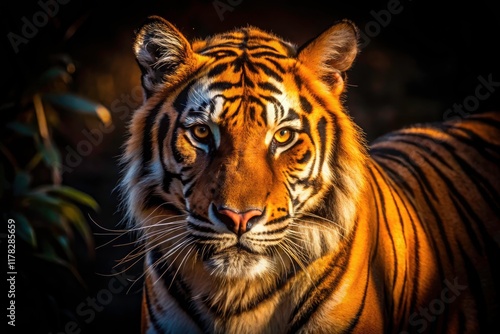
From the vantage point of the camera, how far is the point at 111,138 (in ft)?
11.3

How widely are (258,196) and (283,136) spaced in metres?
0.26

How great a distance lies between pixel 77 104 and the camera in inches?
122

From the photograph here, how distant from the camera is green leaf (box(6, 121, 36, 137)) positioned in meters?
3.04

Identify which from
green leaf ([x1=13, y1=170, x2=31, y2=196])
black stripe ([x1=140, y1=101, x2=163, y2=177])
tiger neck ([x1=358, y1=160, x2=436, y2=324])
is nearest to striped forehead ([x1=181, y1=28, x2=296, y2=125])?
black stripe ([x1=140, y1=101, x2=163, y2=177])

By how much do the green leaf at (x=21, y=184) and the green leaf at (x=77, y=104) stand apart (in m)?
0.36

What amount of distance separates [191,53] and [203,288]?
787mm

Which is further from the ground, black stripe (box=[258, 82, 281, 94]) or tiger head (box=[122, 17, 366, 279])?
black stripe (box=[258, 82, 281, 94])

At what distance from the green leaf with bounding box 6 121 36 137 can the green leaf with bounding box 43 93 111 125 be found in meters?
0.17

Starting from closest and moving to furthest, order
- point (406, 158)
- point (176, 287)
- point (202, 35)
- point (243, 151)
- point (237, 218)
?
point (237, 218) → point (243, 151) → point (176, 287) → point (406, 158) → point (202, 35)

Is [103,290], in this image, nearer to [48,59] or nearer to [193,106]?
[48,59]

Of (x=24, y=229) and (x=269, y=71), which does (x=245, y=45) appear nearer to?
(x=269, y=71)

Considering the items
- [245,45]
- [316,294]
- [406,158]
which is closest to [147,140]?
[245,45]

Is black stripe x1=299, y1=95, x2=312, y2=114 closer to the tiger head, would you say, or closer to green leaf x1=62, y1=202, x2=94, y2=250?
the tiger head

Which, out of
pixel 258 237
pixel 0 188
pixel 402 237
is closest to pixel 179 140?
pixel 258 237
